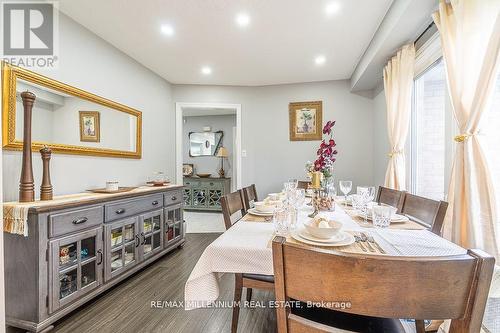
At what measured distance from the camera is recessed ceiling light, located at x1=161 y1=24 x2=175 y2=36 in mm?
2271

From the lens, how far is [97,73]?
8.07 ft

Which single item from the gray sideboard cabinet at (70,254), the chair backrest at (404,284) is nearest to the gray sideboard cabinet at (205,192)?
the gray sideboard cabinet at (70,254)

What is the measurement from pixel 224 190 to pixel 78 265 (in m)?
3.60

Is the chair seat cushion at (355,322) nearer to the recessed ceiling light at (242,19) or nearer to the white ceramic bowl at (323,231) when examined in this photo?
the white ceramic bowl at (323,231)

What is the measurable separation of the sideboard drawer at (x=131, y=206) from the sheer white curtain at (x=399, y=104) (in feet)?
8.64

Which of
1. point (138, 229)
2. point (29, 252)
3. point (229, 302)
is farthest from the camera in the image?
point (138, 229)

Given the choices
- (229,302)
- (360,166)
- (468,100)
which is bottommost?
(229,302)

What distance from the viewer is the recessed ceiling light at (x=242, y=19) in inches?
82.8

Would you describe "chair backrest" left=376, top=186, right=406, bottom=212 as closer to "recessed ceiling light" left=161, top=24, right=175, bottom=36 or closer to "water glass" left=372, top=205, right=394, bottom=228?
"water glass" left=372, top=205, right=394, bottom=228

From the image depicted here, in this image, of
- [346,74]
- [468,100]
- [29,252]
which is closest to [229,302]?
A: [29,252]

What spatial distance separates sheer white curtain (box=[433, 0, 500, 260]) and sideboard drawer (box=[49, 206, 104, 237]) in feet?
8.37

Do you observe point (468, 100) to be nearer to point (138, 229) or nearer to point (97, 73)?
point (138, 229)

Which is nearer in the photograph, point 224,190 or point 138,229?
point 138,229

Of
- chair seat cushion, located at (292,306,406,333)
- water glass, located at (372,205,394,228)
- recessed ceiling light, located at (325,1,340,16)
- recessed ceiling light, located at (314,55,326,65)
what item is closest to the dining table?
water glass, located at (372,205,394,228)
